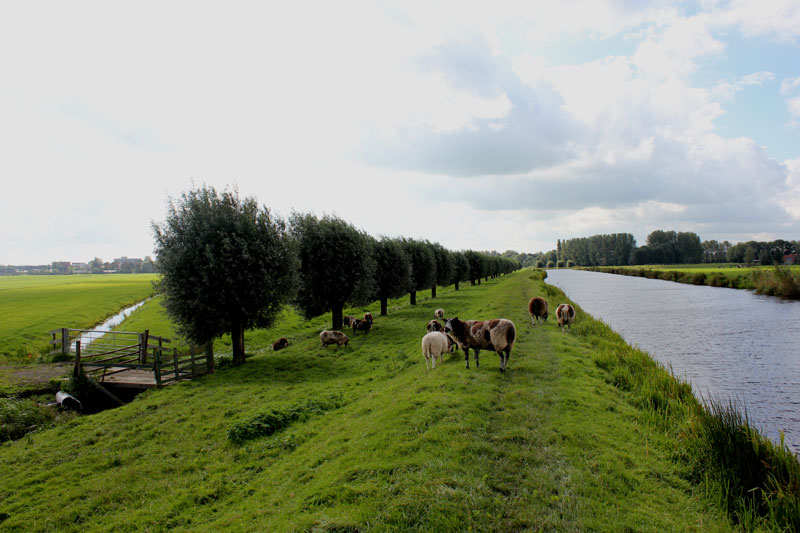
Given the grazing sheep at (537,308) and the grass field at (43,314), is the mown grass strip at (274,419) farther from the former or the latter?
the grazing sheep at (537,308)

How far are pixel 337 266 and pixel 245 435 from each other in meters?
18.9

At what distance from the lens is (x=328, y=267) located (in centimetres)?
2927

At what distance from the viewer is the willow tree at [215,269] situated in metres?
20.0

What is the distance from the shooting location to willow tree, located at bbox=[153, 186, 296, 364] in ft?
65.7

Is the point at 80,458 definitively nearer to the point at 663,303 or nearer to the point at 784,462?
the point at 784,462

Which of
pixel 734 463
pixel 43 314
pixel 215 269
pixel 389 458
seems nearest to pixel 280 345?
pixel 215 269

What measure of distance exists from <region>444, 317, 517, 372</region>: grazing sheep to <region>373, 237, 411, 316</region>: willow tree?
2454cm

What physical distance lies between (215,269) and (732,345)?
3325 cm

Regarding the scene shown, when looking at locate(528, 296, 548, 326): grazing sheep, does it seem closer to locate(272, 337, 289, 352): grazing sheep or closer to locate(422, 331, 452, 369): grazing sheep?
locate(422, 331, 452, 369): grazing sheep

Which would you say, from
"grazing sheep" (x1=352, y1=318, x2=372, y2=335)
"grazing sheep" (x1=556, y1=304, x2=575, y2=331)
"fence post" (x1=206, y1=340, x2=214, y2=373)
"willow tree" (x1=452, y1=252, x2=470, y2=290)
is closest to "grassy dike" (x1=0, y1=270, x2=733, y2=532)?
"fence post" (x1=206, y1=340, x2=214, y2=373)

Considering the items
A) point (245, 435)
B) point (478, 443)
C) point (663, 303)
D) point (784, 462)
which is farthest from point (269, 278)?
point (663, 303)

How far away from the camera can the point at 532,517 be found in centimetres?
572

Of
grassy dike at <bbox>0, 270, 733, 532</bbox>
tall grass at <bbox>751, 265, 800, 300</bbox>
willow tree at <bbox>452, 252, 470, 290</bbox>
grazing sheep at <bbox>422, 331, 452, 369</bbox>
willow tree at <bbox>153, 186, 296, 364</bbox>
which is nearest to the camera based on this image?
grassy dike at <bbox>0, 270, 733, 532</bbox>

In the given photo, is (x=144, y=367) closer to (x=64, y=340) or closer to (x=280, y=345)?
(x=280, y=345)
